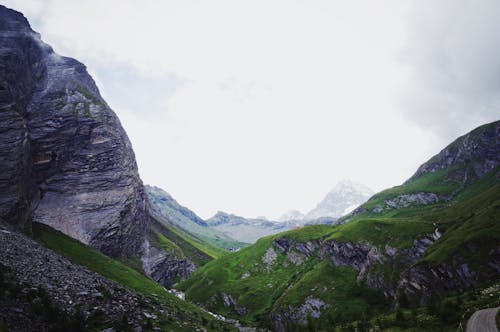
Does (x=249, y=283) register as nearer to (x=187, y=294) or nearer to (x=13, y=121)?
(x=187, y=294)

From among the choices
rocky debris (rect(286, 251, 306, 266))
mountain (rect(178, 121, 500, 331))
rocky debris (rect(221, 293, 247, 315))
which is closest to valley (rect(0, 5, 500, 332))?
mountain (rect(178, 121, 500, 331))

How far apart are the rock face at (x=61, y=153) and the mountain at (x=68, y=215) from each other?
46cm

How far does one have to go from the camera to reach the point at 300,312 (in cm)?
9831

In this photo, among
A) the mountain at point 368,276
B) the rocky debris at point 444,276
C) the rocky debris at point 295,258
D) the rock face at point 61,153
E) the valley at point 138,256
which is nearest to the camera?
the valley at point 138,256

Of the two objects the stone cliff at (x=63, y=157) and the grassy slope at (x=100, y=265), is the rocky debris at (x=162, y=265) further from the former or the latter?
the grassy slope at (x=100, y=265)

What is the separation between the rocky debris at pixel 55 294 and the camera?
29.9m

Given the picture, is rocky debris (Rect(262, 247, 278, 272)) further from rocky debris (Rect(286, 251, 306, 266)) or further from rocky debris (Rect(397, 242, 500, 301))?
rocky debris (Rect(397, 242, 500, 301))

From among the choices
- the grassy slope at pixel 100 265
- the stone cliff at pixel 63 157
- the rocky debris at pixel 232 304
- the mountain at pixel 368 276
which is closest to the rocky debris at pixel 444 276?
the mountain at pixel 368 276

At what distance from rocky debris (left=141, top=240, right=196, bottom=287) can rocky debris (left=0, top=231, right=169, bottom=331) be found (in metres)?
113

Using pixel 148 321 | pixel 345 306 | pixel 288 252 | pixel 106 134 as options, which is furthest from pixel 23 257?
pixel 288 252

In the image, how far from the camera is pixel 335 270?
11662cm

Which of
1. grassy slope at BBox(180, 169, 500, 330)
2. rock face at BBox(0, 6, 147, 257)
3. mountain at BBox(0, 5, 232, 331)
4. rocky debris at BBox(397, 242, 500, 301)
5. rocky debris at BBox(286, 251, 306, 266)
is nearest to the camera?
mountain at BBox(0, 5, 232, 331)

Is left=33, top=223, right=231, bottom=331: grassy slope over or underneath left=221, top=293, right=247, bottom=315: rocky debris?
over

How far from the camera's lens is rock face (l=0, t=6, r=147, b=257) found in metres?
95.1
